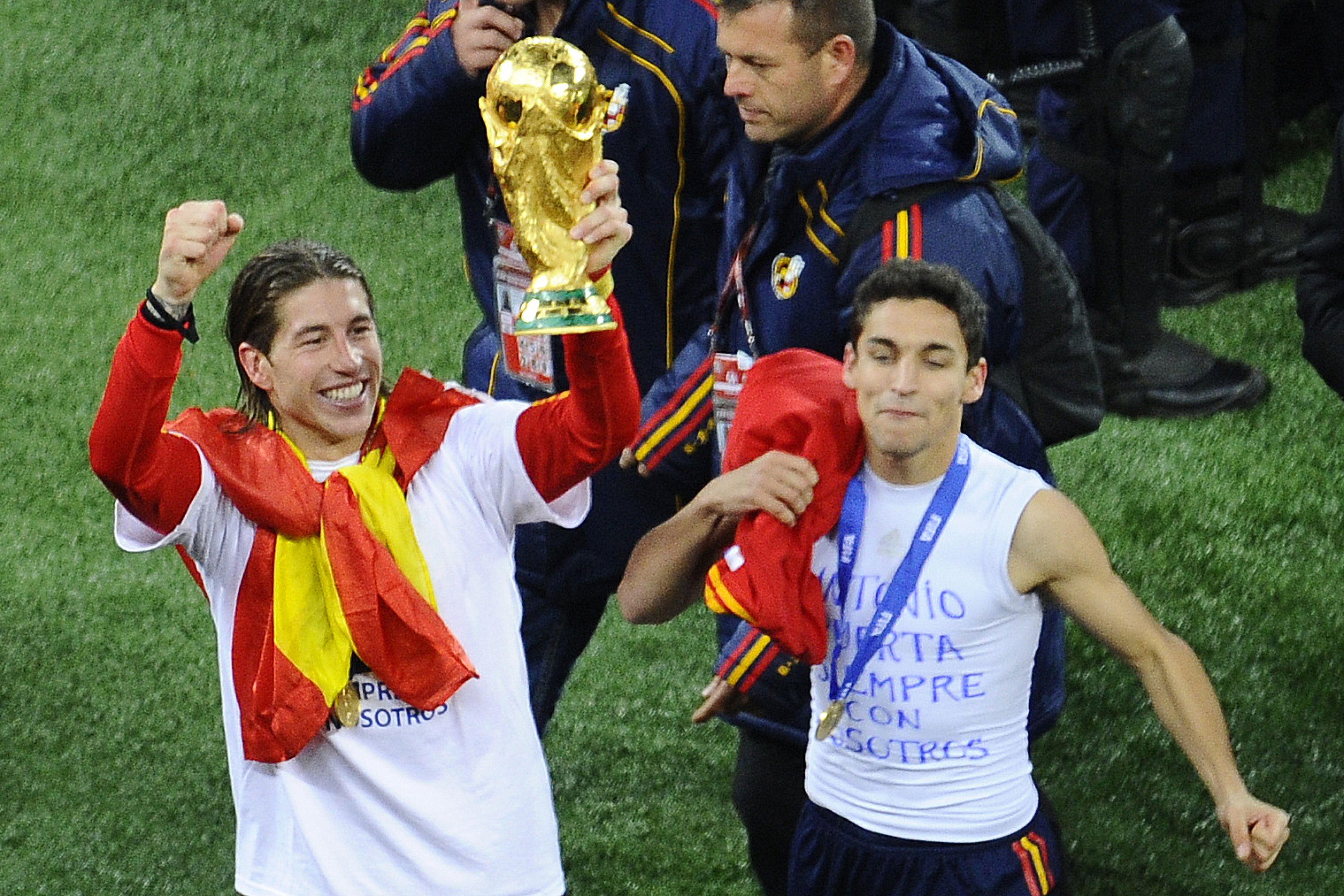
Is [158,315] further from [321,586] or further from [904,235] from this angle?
[904,235]

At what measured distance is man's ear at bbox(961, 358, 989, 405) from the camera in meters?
2.47

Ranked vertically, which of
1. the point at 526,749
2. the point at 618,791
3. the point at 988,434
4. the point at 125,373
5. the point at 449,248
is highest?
the point at 125,373

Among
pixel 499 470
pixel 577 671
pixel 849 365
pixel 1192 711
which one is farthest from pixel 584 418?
pixel 577 671

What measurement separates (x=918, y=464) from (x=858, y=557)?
0.14 metres

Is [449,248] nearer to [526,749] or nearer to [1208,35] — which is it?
[1208,35]

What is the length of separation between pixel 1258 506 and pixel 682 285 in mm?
2040

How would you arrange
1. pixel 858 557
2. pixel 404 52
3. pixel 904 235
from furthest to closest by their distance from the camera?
pixel 404 52
pixel 904 235
pixel 858 557

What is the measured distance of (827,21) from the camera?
9.12ft

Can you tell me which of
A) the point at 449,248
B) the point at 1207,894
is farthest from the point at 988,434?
the point at 449,248

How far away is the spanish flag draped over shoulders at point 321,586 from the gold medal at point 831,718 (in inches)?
17.4

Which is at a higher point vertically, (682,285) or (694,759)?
(682,285)

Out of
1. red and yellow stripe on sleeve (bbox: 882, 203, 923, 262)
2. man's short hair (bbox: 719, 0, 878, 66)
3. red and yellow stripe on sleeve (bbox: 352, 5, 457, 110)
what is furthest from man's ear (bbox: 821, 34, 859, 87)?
red and yellow stripe on sleeve (bbox: 352, 5, 457, 110)

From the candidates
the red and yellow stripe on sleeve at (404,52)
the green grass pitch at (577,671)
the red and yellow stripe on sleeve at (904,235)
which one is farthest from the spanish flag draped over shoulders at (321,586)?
the green grass pitch at (577,671)

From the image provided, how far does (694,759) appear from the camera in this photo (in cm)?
426
